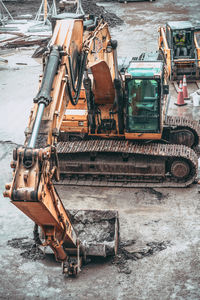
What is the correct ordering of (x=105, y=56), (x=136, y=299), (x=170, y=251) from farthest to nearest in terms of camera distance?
(x=105, y=56)
(x=170, y=251)
(x=136, y=299)

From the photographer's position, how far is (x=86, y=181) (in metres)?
10.7

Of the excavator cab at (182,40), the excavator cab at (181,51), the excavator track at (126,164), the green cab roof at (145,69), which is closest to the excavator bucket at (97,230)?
the excavator track at (126,164)

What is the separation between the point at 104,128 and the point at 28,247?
3.57 metres

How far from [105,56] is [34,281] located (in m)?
4.49

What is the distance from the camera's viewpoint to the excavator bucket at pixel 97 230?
7.88 m

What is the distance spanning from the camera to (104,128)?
10836 mm

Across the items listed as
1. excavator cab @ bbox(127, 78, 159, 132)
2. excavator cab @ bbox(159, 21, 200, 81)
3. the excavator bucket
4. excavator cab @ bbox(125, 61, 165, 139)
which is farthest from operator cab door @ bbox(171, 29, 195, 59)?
the excavator bucket

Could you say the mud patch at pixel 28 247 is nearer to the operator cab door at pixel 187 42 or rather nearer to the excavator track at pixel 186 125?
the excavator track at pixel 186 125

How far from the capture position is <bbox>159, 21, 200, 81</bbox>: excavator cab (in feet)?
56.7

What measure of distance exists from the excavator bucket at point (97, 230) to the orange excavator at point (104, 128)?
18 mm

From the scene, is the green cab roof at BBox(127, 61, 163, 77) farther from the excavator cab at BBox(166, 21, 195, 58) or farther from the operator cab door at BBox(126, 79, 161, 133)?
the excavator cab at BBox(166, 21, 195, 58)

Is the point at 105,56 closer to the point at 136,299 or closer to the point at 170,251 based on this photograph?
the point at 170,251

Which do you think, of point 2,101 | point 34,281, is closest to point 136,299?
point 34,281

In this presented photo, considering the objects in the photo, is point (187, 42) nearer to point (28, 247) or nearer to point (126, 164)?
point (126, 164)
